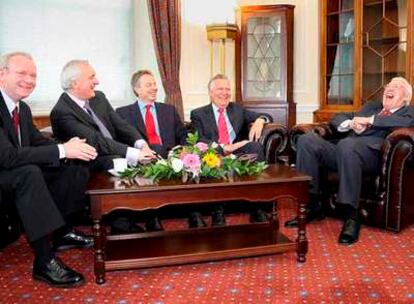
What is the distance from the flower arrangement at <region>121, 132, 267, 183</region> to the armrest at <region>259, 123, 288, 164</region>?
1017 millimetres

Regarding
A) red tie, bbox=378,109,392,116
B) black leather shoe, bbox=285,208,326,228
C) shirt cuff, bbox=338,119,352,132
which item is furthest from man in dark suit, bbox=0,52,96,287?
red tie, bbox=378,109,392,116

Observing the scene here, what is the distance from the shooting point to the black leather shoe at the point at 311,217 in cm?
348

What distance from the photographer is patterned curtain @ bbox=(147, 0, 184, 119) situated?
5.43 m

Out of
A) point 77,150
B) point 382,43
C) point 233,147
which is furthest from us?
point 382,43

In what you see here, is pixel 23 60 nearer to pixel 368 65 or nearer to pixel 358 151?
pixel 358 151

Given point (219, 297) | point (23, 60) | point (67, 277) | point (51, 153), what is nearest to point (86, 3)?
point (23, 60)

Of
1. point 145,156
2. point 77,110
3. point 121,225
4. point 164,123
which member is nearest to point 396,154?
point 145,156

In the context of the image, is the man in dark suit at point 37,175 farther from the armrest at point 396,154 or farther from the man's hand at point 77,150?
the armrest at point 396,154

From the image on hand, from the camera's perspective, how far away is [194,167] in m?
2.63

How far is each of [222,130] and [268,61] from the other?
6.63ft

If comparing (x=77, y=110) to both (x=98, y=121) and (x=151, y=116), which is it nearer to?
(x=98, y=121)

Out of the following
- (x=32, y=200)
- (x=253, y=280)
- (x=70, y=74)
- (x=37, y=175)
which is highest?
(x=70, y=74)

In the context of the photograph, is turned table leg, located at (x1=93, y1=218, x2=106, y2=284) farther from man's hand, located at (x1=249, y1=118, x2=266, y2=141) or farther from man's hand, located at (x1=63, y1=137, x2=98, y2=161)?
man's hand, located at (x1=249, y1=118, x2=266, y2=141)

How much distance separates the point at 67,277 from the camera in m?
2.51
